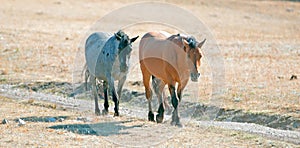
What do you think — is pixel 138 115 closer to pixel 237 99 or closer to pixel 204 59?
pixel 237 99

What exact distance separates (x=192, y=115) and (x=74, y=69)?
797cm

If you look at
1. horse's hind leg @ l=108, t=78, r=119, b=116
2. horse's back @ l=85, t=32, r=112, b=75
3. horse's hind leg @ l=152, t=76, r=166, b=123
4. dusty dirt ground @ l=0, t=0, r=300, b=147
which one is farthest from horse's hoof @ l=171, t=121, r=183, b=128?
horse's back @ l=85, t=32, r=112, b=75

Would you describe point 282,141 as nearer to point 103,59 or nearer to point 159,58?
point 159,58

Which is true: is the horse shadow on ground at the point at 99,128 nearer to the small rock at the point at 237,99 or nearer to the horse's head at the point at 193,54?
the horse's head at the point at 193,54

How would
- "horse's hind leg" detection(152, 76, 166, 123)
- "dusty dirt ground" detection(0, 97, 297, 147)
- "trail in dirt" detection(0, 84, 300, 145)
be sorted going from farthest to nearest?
"horse's hind leg" detection(152, 76, 166, 123)
"trail in dirt" detection(0, 84, 300, 145)
"dusty dirt ground" detection(0, 97, 297, 147)

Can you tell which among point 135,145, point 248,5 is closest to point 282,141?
point 135,145

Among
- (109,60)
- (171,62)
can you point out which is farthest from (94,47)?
(171,62)

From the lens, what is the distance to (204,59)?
92.8ft

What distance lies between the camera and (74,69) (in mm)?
25688

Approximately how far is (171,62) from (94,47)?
3298mm

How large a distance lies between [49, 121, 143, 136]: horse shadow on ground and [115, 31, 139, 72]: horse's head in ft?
5.02

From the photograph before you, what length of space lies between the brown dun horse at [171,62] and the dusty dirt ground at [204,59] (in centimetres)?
93

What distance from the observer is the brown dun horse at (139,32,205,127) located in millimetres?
15430

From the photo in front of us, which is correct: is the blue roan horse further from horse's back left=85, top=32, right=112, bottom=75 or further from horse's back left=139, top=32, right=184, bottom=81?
horse's back left=139, top=32, right=184, bottom=81
